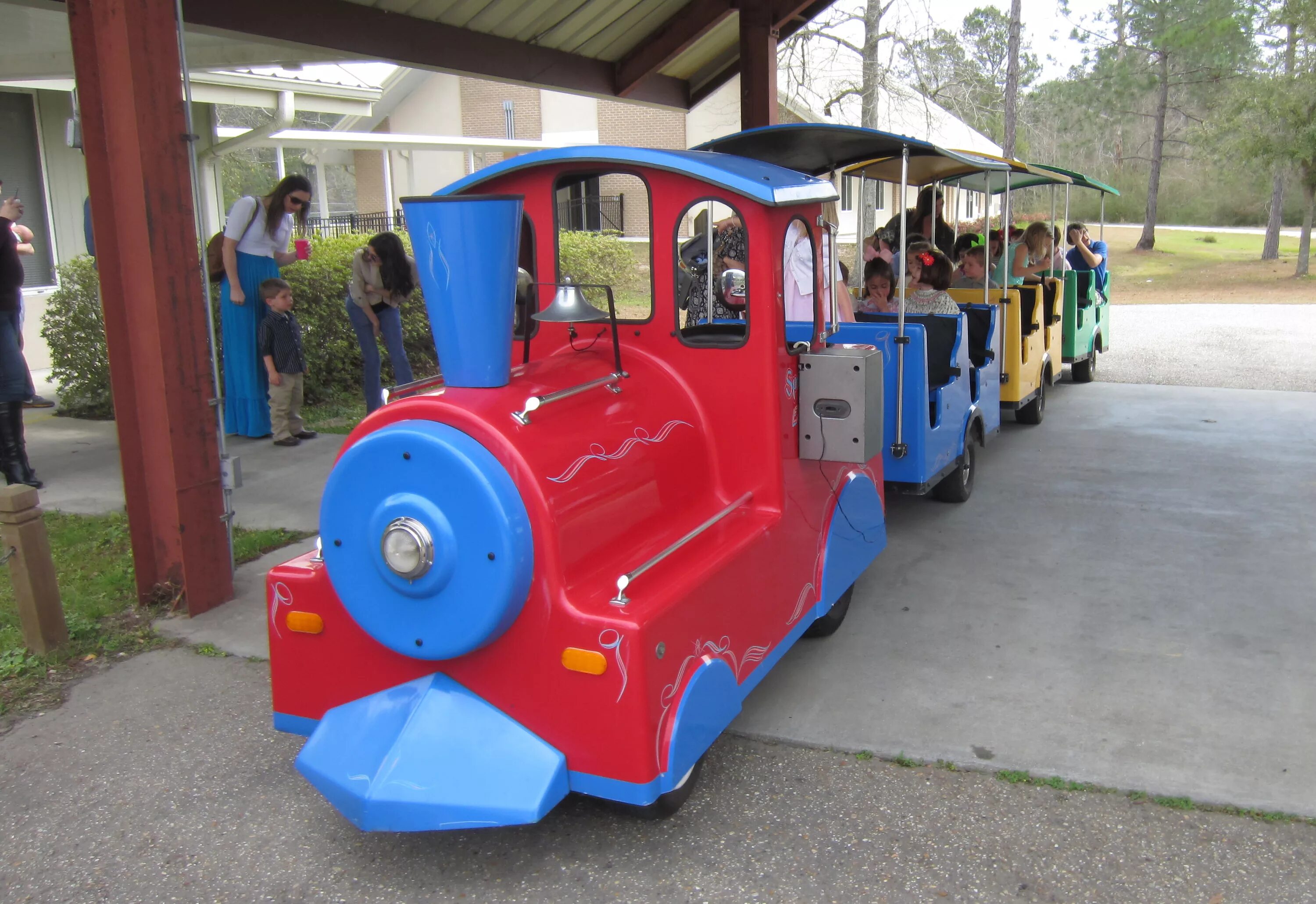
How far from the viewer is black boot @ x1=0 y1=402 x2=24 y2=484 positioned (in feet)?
20.5

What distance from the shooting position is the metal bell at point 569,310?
325cm

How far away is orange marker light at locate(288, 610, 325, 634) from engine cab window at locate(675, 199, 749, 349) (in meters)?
1.59

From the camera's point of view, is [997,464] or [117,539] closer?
[117,539]

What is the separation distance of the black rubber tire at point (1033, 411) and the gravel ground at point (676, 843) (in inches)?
228

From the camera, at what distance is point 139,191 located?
4324 millimetres

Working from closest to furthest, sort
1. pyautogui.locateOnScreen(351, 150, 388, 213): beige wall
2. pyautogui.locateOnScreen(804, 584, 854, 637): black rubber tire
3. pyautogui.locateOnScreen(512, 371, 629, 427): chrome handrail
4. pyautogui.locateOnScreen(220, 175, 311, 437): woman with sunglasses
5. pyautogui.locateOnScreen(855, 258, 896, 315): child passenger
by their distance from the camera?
pyautogui.locateOnScreen(512, 371, 629, 427): chrome handrail, pyautogui.locateOnScreen(804, 584, 854, 637): black rubber tire, pyautogui.locateOnScreen(855, 258, 896, 315): child passenger, pyautogui.locateOnScreen(220, 175, 311, 437): woman with sunglasses, pyautogui.locateOnScreen(351, 150, 388, 213): beige wall

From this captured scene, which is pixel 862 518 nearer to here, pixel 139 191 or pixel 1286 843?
pixel 1286 843

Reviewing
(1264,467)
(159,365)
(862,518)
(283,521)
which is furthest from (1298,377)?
(159,365)

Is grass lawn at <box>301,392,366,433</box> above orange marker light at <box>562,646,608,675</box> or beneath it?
beneath

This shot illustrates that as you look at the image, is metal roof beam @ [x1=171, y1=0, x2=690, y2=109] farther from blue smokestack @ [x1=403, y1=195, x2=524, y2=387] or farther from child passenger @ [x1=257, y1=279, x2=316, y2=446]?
blue smokestack @ [x1=403, y1=195, x2=524, y2=387]

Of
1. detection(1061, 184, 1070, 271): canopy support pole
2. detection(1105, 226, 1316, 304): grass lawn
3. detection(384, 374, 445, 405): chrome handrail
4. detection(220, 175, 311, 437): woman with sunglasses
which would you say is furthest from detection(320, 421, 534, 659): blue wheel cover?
detection(1105, 226, 1316, 304): grass lawn

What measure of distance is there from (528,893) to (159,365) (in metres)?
2.89

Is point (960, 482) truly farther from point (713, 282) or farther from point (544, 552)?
point (544, 552)

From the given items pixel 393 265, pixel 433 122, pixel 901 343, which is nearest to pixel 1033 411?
pixel 901 343
